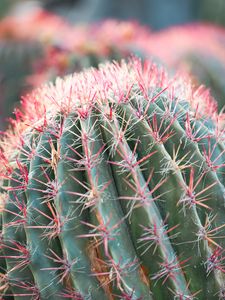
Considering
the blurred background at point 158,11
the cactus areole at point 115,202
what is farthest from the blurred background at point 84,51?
the blurred background at point 158,11

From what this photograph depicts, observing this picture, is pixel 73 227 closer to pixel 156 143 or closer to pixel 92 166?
pixel 92 166

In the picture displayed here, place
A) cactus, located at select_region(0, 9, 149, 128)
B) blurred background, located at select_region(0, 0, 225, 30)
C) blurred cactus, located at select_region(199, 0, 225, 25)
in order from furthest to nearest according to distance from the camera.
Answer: blurred background, located at select_region(0, 0, 225, 30) < blurred cactus, located at select_region(199, 0, 225, 25) < cactus, located at select_region(0, 9, 149, 128)

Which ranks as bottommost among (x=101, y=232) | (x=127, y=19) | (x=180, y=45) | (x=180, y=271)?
(x=180, y=271)

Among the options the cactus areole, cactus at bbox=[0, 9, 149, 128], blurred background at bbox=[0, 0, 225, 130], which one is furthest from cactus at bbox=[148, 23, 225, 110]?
the cactus areole

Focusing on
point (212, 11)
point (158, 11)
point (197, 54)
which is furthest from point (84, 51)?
point (212, 11)

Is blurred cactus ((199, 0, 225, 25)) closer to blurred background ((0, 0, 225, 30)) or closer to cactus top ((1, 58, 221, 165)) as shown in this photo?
blurred background ((0, 0, 225, 30))

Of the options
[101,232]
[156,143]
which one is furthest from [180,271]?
[156,143]
